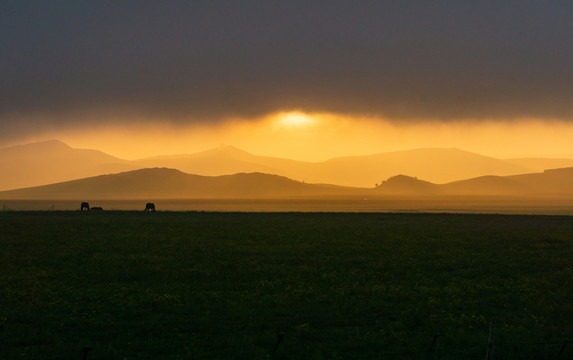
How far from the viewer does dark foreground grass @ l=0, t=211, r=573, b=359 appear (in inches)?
898

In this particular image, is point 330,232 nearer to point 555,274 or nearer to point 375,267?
point 375,267

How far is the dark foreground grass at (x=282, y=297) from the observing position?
74.8 ft

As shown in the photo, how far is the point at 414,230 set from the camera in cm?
7044

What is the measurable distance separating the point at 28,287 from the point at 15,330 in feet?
32.7

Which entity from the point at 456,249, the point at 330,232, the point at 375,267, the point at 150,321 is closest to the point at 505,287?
the point at 375,267

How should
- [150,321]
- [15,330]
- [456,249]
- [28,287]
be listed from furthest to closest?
[456,249] → [28,287] → [150,321] → [15,330]

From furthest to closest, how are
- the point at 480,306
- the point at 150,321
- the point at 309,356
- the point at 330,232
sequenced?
1. the point at 330,232
2. the point at 480,306
3. the point at 150,321
4. the point at 309,356

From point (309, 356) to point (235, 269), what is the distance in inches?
782

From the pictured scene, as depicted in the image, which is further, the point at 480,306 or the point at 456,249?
the point at 456,249

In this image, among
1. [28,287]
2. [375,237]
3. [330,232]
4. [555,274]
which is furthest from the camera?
[330,232]

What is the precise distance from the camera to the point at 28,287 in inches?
1334

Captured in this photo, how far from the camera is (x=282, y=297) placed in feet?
103

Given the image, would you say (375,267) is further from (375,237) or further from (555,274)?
(375,237)

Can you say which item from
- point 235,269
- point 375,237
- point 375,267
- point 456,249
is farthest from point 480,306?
point 375,237
